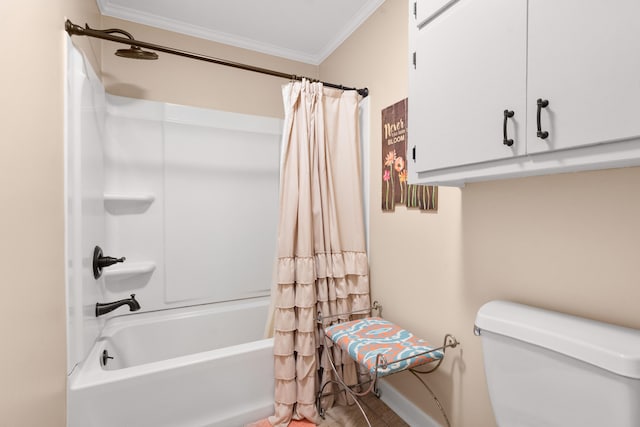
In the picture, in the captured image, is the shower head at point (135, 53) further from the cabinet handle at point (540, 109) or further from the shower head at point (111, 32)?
the cabinet handle at point (540, 109)

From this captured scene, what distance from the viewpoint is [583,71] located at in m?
0.72

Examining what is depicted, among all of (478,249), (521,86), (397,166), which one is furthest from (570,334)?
(397,166)

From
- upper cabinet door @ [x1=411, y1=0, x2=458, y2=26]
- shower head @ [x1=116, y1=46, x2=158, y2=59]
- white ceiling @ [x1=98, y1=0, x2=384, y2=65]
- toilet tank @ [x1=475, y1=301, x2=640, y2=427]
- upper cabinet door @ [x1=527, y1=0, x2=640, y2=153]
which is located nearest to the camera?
upper cabinet door @ [x1=527, y1=0, x2=640, y2=153]

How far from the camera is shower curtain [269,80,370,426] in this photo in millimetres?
1684

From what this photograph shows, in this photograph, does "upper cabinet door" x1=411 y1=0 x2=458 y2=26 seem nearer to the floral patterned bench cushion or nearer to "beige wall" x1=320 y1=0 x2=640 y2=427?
"beige wall" x1=320 y1=0 x2=640 y2=427

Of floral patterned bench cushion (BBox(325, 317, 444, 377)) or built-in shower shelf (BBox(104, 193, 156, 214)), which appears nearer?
floral patterned bench cushion (BBox(325, 317, 444, 377))

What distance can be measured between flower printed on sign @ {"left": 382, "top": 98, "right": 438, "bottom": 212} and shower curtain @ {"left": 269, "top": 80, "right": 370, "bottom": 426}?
7.5 inches

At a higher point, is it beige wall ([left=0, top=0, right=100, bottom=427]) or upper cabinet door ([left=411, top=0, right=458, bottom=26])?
upper cabinet door ([left=411, top=0, right=458, bottom=26])

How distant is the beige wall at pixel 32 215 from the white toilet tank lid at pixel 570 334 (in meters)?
1.50

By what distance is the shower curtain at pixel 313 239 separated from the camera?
1.68 metres

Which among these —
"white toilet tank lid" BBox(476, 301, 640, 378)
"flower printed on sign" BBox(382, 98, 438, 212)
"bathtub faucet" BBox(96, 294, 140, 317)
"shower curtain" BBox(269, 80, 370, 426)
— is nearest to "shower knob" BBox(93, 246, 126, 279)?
"bathtub faucet" BBox(96, 294, 140, 317)

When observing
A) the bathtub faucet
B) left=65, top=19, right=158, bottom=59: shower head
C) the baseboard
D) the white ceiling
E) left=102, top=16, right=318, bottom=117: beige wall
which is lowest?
the baseboard

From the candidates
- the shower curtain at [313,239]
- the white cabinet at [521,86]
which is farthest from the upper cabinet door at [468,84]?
the shower curtain at [313,239]

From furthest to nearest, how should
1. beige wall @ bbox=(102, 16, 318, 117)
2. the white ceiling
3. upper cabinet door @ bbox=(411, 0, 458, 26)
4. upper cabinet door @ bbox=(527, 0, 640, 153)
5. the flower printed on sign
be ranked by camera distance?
beige wall @ bbox=(102, 16, 318, 117) → the white ceiling → the flower printed on sign → upper cabinet door @ bbox=(411, 0, 458, 26) → upper cabinet door @ bbox=(527, 0, 640, 153)
